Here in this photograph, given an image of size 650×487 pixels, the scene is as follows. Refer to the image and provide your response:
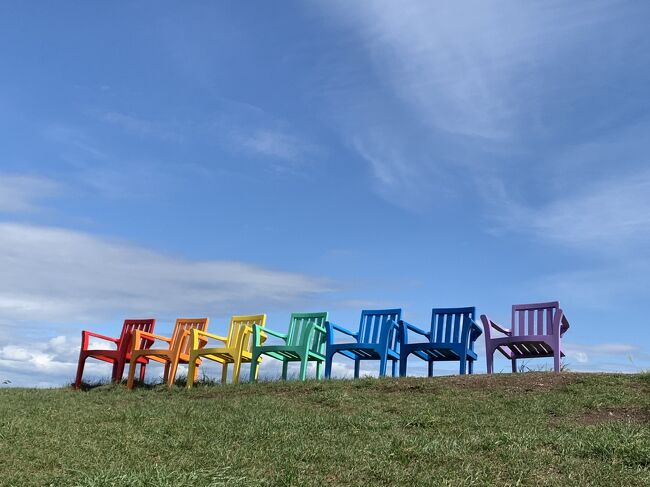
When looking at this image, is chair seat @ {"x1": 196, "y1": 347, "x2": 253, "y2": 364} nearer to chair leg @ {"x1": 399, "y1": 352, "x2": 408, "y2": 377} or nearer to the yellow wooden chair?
the yellow wooden chair

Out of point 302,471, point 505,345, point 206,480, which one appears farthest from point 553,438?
point 505,345

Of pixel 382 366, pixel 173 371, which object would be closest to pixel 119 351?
pixel 173 371

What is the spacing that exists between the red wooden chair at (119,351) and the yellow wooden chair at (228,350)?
161 centimetres

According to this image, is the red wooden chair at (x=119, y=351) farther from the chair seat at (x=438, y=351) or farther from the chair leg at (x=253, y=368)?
the chair seat at (x=438, y=351)

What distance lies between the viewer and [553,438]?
6.18 metres

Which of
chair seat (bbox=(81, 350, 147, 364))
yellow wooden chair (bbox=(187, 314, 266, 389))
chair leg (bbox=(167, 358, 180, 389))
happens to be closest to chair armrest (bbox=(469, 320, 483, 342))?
yellow wooden chair (bbox=(187, 314, 266, 389))

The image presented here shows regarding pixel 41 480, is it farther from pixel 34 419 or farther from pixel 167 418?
pixel 34 419

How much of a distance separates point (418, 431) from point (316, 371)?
15.8ft

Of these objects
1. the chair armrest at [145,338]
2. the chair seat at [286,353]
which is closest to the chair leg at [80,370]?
the chair armrest at [145,338]

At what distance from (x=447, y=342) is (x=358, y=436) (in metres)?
5.11

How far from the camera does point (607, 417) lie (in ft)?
24.3

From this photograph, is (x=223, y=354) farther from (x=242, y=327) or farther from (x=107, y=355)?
(x=107, y=355)

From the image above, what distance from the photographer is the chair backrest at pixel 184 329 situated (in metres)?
12.3

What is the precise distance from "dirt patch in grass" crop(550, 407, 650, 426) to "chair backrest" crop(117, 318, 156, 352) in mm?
8498
